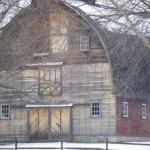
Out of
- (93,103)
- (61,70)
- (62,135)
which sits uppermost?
(61,70)

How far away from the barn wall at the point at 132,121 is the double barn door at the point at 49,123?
368 cm

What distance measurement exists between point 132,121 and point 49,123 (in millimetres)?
6047

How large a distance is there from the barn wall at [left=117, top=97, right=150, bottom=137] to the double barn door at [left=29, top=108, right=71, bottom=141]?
3.68m

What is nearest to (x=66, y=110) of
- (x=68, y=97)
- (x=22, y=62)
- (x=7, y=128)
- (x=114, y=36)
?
(x=68, y=97)

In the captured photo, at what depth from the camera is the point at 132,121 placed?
38344 millimetres

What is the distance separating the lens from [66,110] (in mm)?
37625

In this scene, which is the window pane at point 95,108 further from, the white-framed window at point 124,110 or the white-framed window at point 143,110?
the white-framed window at point 143,110

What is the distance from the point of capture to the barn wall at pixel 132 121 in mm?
36812

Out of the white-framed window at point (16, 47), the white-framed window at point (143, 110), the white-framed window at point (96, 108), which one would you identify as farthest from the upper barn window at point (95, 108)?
the white-framed window at point (16, 47)

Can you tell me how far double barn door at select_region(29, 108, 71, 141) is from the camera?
37344 mm

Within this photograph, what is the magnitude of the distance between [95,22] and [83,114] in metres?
25.9

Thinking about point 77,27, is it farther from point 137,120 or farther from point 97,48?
point 137,120

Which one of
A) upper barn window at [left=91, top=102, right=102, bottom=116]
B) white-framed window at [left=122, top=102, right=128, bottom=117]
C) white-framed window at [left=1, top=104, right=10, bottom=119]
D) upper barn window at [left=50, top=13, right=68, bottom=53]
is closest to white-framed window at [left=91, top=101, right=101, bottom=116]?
A: upper barn window at [left=91, top=102, right=102, bottom=116]

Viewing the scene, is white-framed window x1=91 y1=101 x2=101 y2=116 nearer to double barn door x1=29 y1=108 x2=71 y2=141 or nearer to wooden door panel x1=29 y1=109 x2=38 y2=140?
double barn door x1=29 y1=108 x2=71 y2=141
